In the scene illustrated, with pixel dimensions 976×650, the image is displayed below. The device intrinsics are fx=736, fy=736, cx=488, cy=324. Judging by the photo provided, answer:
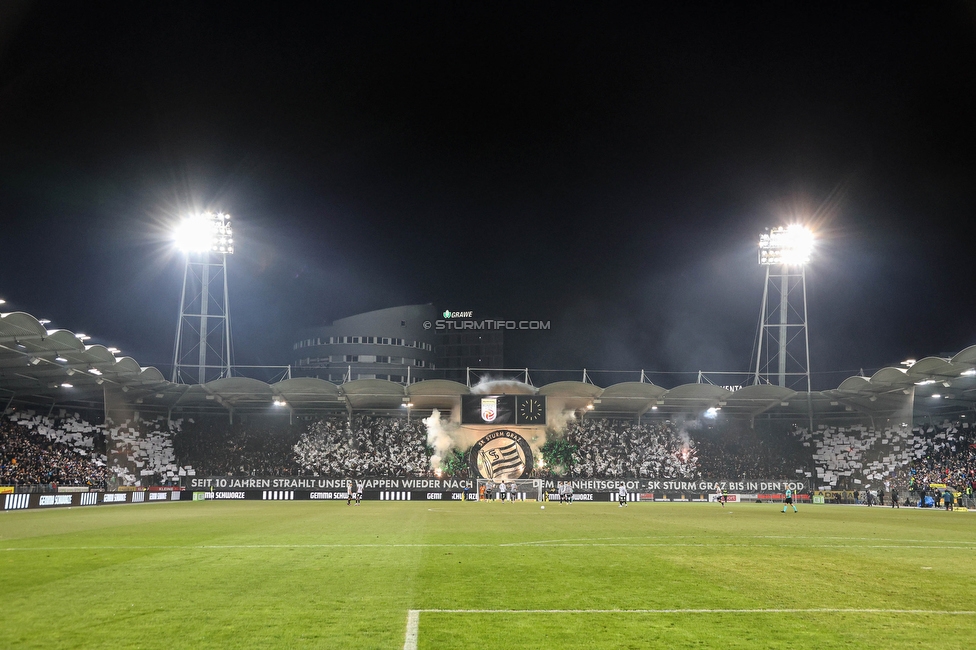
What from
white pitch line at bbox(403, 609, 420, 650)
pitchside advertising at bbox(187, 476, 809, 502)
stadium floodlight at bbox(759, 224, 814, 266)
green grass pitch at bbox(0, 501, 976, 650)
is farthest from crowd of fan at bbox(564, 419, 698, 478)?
white pitch line at bbox(403, 609, 420, 650)

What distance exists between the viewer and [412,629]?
7.81m

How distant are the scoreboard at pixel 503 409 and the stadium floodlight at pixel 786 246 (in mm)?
21147

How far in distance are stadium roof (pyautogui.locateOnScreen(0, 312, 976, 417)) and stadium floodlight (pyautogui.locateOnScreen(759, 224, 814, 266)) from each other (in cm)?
1000

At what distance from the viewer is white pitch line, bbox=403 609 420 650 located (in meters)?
7.11

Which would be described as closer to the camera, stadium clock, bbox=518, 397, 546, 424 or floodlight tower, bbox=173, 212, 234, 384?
floodlight tower, bbox=173, 212, 234, 384

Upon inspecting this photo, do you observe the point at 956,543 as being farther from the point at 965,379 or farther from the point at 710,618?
the point at 965,379

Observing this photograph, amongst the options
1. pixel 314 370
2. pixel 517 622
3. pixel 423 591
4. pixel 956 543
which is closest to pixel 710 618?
pixel 517 622

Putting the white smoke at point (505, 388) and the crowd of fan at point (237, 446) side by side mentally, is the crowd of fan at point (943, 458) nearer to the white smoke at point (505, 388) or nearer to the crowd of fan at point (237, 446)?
the white smoke at point (505, 388)

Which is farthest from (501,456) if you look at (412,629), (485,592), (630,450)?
(412,629)

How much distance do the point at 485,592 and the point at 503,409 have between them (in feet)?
161

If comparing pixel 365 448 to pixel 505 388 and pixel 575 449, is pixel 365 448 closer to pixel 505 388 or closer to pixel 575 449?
pixel 505 388

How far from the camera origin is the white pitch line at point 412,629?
7.11 meters

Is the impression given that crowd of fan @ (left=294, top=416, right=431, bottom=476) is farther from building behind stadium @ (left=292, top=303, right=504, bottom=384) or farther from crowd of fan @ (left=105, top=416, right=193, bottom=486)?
building behind stadium @ (left=292, top=303, right=504, bottom=384)

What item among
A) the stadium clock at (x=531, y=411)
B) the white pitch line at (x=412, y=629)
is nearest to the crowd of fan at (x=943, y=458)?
the stadium clock at (x=531, y=411)
